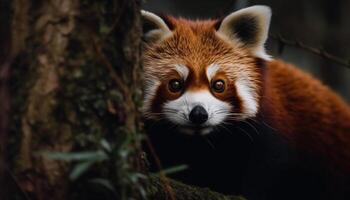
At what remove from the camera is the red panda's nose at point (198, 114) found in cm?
392

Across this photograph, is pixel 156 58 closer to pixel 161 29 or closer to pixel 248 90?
pixel 161 29

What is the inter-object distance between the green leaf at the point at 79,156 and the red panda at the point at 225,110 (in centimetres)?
146

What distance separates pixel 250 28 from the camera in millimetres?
4434

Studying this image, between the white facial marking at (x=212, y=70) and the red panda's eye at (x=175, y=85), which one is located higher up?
the white facial marking at (x=212, y=70)

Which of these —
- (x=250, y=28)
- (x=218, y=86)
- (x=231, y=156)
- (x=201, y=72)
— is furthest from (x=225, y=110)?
(x=250, y=28)

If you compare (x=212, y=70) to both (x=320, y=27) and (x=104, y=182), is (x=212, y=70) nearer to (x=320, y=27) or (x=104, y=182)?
Result: (x=104, y=182)

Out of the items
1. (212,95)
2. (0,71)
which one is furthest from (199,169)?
(0,71)

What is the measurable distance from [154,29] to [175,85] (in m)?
0.41

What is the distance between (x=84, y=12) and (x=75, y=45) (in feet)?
0.40

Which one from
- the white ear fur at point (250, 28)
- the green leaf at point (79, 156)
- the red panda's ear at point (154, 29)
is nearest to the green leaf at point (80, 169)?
the green leaf at point (79, 156)

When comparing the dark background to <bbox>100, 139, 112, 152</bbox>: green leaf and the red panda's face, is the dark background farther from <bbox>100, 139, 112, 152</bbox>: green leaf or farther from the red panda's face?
<bbox>100, 139, 112, 152</bbox>: green leaf

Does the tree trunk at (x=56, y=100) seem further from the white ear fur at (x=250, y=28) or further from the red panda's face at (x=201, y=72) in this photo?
the white ear fur at (x=250, y=28)

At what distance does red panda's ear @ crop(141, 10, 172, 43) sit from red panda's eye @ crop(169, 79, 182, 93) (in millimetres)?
355

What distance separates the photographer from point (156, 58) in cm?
432
